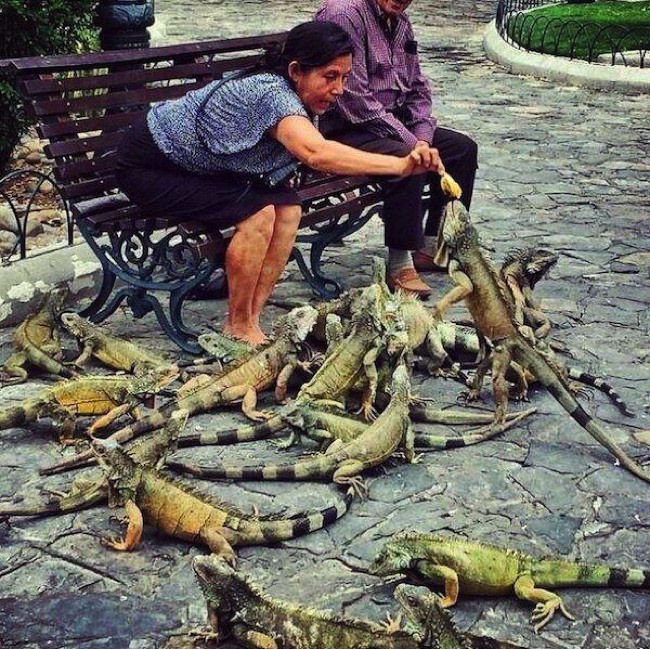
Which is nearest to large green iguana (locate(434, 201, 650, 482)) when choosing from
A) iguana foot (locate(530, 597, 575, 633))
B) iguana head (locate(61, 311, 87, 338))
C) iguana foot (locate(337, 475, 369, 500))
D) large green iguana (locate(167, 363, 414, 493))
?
large green iguana (locate(167, 363, 414, 493))

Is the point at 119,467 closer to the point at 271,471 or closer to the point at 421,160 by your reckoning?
the point at 271,471

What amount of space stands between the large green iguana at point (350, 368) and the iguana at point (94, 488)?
488mm

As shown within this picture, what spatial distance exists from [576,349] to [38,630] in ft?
11.5

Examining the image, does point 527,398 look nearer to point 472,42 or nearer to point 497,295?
point 497,295

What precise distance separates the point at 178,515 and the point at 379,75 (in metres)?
3.76

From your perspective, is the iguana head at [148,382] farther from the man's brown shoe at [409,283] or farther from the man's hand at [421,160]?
the man's brown shoe at [409,283]

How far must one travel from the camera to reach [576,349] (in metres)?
6.47

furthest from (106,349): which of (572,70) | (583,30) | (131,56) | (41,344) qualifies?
(583,30)

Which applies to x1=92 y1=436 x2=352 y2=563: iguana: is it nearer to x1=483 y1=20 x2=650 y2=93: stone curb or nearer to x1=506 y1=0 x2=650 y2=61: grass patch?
x1=483 y1=20 x2=650 y2=93: stone curb

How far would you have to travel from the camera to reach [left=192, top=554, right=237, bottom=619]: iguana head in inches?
153

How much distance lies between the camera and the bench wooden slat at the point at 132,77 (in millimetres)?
6539

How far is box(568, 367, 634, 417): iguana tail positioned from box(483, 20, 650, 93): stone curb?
8.95 meters

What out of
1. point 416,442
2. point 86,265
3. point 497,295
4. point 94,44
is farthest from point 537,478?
point 94,44

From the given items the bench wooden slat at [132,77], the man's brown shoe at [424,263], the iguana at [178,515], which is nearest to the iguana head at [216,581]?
the iguana at [178,515]
